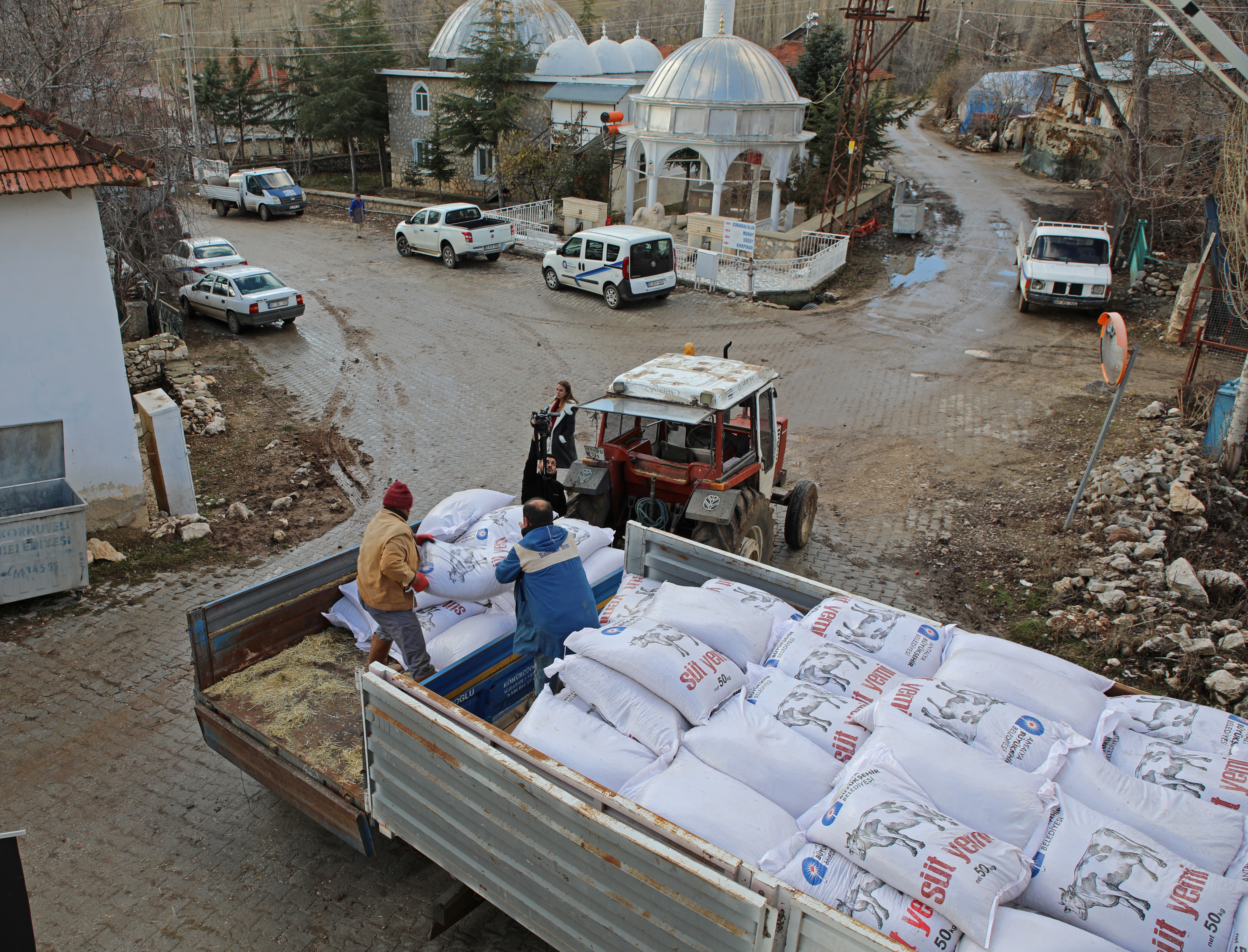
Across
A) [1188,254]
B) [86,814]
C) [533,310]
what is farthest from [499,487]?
[1188,254]

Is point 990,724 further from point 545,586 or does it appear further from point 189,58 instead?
point 189,58

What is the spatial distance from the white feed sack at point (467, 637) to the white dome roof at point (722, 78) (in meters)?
20.4

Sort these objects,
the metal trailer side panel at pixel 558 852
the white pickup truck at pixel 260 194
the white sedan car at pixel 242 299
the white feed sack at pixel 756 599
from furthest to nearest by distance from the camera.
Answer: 1. the white pickup truck at pixel 260 194
2. the white sedan car at pixel 242 299
3. the white feed sack at pixel 756 599
4. the metal trailer side panel at pixel 558 852

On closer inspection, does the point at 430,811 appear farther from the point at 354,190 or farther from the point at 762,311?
the point at 354,190

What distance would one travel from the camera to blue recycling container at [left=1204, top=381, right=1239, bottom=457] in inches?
402

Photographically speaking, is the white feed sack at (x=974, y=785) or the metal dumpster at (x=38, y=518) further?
the metal dumpster at (x=38, y=518)

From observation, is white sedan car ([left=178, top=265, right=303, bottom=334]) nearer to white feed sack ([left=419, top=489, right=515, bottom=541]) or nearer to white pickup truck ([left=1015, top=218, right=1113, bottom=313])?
white feed sack ([left=419, top=489, right=515, bottom=541])

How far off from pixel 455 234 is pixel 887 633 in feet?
62.4

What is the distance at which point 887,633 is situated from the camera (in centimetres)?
484

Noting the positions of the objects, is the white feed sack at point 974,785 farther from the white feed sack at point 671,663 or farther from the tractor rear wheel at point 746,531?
the tractor rear wheel at point 746,531

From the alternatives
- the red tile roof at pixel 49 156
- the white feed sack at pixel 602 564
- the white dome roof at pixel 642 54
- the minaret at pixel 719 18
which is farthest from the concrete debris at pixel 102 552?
the white dome roof at pixel 642 54

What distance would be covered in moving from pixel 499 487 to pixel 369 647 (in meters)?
4.77

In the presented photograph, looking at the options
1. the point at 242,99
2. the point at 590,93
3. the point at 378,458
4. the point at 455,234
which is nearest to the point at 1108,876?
the point at 378,458

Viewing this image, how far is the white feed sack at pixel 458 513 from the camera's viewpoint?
660 cm
